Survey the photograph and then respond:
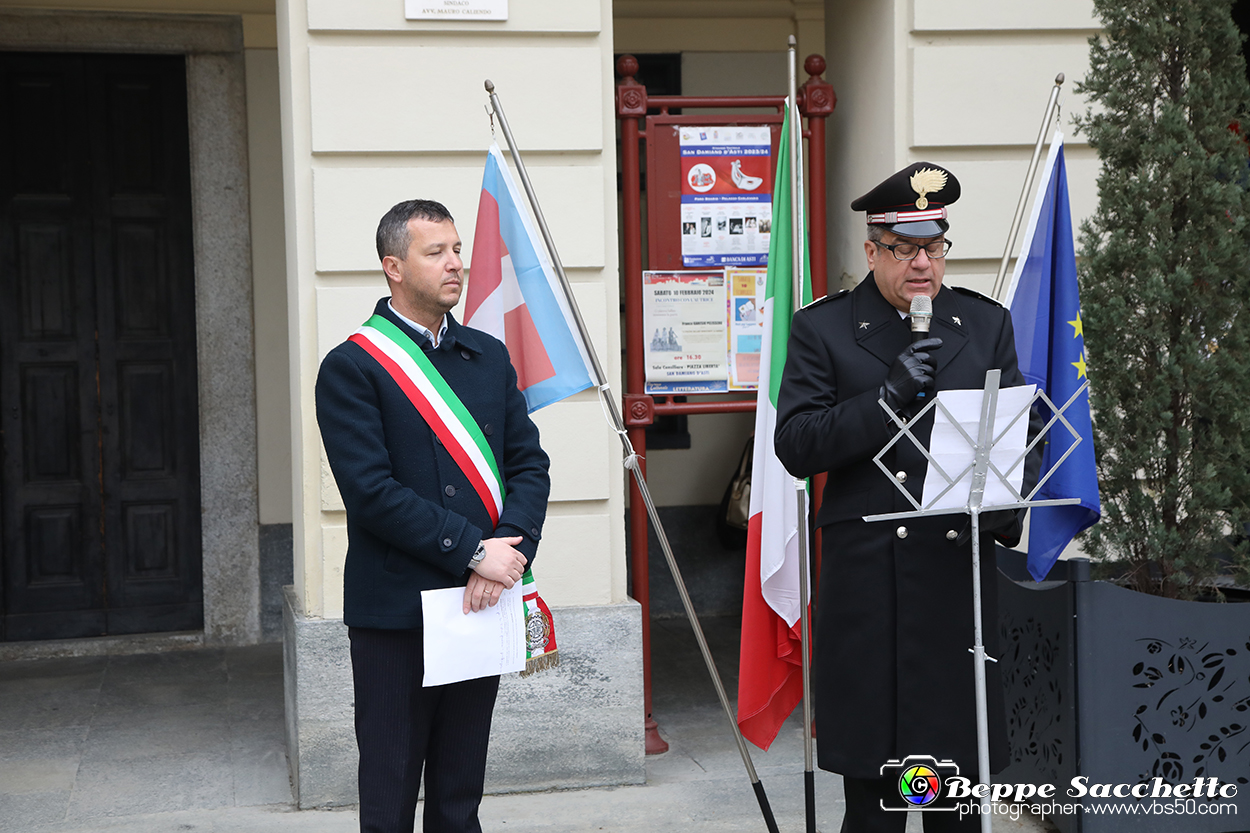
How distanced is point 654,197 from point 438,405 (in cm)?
223

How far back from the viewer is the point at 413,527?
286 cm

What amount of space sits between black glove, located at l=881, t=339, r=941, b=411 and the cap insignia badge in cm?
40

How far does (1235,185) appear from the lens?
12.5 feet

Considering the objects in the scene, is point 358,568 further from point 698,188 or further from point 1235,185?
point 1235,185

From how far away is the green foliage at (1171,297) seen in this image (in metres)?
3.80

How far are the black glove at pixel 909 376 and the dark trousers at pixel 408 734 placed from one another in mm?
1256

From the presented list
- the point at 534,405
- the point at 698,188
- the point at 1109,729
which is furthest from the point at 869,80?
the point at 1109,729

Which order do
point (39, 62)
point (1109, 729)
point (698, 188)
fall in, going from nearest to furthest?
point (1109, 729)
point (698, 188)
point (39, 62)

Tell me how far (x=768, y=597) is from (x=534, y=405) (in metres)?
0.96

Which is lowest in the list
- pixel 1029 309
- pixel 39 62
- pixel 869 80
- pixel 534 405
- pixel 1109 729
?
pixel 1109 729

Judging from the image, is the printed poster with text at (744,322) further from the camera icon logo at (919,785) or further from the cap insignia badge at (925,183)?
the camera icon logo at (919,785)

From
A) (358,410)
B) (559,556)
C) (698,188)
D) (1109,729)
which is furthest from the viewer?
(698,188)

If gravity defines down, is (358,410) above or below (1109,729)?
above

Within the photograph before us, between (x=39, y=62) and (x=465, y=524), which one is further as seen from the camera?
(x=39, y=62)
